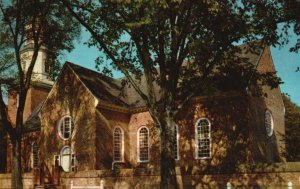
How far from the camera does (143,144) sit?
101ft

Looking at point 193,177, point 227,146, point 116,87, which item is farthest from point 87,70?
point 193,177

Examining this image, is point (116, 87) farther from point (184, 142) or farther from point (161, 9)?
point (161, 9)

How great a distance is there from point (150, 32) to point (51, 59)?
10.8m

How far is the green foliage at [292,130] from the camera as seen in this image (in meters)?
28.6

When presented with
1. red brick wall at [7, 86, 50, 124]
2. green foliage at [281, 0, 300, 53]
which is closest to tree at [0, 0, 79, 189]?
green foliage at [281, 0, 300, 53]

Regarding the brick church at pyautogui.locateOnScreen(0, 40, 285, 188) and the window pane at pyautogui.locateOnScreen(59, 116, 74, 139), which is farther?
the window pane at pyautogui.locateOnScreen(59, 116, 74, 139)

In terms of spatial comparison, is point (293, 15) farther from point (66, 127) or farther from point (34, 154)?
point (34, 154)

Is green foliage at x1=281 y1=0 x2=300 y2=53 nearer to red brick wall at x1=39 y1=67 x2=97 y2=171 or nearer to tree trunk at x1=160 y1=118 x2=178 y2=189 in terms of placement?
tree trunk at x1=160 y1=118 x2=178 y2=189

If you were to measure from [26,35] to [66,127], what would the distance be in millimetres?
9485

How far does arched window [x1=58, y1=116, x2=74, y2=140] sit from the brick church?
0.26 feet

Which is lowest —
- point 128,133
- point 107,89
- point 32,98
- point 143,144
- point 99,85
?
point 143,144

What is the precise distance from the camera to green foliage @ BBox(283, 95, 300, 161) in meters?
28.6

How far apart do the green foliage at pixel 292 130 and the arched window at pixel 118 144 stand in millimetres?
12425

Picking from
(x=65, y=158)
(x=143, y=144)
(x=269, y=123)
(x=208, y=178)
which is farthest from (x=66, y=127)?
(x=269, y=123)
